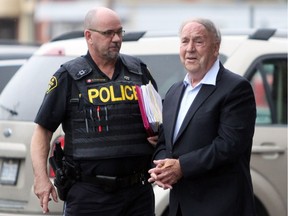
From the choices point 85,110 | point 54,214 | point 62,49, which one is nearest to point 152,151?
point 85,110

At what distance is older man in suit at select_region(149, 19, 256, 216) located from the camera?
13.9 feet

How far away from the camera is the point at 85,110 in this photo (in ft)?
16.2

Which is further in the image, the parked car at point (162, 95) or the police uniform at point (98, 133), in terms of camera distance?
the parked car at point (162, 95)

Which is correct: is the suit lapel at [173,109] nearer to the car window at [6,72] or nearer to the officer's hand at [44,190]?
the officer's hand at [44,190]

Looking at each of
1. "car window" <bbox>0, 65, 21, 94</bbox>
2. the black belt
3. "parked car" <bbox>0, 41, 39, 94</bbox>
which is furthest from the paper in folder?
"car window" <bbox>0, 65, 21, 94</bbox>

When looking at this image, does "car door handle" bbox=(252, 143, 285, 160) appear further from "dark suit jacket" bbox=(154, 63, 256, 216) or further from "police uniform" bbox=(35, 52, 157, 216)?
"dark suit jacket" bbox=(154, 63, 256, 216)

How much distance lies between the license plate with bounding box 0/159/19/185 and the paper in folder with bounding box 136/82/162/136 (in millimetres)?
1669

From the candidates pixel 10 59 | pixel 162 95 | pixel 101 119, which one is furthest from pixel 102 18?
pixel 10 59

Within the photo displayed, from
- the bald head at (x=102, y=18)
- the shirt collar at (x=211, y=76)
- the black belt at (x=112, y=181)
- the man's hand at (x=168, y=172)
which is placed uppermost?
the bald head at (x=102, y=18)

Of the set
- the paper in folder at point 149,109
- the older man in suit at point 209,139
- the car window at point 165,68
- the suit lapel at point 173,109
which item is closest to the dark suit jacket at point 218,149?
the older man in suit at point 209,139

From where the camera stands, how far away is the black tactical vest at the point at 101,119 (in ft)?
16.1

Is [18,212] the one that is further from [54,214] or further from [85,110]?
[85,110]

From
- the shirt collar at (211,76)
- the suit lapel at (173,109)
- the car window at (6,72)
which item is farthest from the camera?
the car window at (6,72)

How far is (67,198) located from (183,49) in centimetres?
121
